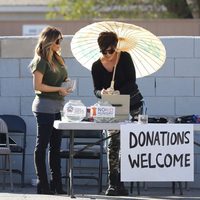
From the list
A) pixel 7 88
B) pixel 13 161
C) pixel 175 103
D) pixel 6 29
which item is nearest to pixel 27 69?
pixel 7 88

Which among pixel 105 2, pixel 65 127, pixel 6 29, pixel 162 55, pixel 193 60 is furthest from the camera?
pixel 105 2

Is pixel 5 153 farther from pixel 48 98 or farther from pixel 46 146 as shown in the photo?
pixel 48 98

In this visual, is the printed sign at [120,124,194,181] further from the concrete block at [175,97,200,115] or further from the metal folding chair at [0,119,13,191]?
the metal folding chair at [0,119,13,191]

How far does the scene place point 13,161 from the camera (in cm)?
1092

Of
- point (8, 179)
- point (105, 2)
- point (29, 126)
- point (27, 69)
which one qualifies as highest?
point (105, 2)

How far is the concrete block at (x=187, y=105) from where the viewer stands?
10.8 meters

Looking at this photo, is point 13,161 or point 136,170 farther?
point 13,161

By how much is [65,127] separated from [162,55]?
60.9 inches

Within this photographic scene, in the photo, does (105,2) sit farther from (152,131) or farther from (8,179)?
(152,131)

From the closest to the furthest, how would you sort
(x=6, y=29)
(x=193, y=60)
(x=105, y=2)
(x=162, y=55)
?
(x=162, y=55)
(x=193, y=60)
(x=6, y=29)
(x=105, y=2)

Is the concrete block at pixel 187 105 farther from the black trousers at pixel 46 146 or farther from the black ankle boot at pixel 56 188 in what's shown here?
the black ankle boot at pixel 56 188

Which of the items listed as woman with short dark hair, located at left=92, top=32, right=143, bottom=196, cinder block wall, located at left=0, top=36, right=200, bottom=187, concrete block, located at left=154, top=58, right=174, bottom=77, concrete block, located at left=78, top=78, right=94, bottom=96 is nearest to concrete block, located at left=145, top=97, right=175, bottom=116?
cinder block wall, located at left=0, top=36, right=200, bottom=187

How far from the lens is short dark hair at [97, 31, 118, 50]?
935 cm

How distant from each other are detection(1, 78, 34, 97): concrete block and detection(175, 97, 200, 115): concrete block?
1.94 meters
